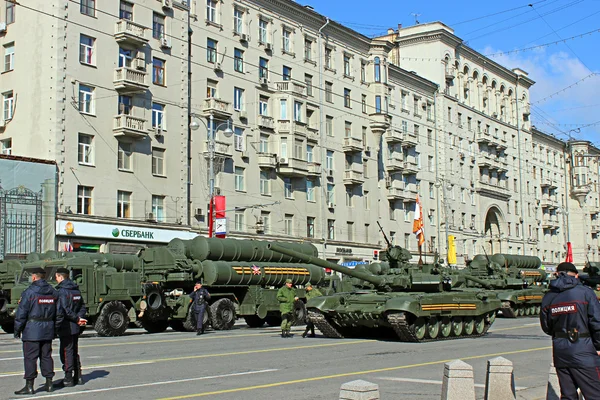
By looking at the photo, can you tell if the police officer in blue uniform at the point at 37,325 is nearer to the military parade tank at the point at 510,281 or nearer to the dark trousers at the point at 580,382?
the dark trousers at the point at 580,382

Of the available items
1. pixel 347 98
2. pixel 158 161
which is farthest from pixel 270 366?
pixel 347 98

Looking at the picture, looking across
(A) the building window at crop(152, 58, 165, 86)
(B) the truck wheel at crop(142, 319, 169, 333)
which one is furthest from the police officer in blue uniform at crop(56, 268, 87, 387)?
(A) the building window at crop(152, 58, 165, 86)

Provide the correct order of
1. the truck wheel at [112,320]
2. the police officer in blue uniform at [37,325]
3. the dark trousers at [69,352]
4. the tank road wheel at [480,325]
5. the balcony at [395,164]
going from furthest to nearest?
the balcony at [395,164] < the tank road wheel at [480,325] < the truck wheel at [112,320] < the dark trousers at [69,352] < the police officer in blue uniform at [37,325]

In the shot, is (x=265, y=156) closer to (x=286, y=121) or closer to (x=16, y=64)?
(x=286, y=121)

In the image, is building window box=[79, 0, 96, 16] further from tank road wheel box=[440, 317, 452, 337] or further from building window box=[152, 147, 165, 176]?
tank road wheel box=[440, 317, 452, 337]

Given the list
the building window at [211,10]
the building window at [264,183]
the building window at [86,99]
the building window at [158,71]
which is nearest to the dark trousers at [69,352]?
the building window at [86,99]

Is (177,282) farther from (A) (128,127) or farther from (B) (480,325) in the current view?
(A) (128,127)

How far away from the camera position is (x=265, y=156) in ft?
158

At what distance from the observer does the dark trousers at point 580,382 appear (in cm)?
773

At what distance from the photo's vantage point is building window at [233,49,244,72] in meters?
47.0

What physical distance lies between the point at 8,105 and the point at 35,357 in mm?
30775

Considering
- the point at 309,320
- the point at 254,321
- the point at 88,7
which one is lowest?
the point at 254,321

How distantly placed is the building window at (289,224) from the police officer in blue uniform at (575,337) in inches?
1647

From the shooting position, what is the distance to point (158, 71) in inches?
1636
